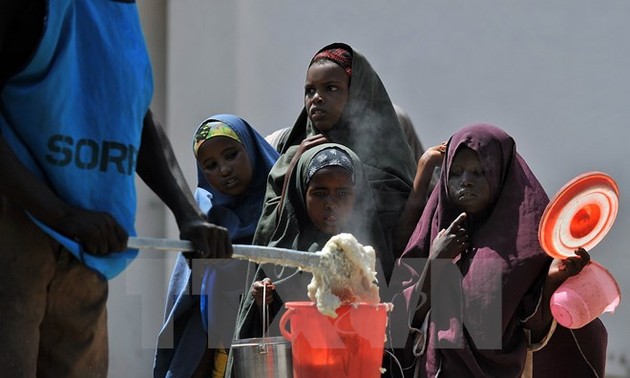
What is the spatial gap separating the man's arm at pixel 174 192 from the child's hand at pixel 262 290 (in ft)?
4.60

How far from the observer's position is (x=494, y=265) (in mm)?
4250

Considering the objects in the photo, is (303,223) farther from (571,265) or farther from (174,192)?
(174,192)

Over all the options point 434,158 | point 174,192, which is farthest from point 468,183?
point 174,192

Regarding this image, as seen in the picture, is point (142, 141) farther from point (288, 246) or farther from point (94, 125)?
point (288, 246)

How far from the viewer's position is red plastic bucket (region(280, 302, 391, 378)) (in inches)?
139

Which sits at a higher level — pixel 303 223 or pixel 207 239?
pixel 207 239

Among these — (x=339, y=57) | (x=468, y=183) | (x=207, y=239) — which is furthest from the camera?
(x=339, y=57)

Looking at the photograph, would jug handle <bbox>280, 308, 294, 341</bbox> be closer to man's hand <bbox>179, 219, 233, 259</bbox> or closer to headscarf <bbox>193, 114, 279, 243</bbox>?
man's hand <bbox>179, 219, 233, 259</bbox>

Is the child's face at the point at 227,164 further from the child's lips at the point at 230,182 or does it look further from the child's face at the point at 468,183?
the child's face at the point at 468,183

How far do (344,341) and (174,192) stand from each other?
32.2 inches

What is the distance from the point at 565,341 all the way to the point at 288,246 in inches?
42.0

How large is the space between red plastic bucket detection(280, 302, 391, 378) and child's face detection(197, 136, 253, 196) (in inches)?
59.2

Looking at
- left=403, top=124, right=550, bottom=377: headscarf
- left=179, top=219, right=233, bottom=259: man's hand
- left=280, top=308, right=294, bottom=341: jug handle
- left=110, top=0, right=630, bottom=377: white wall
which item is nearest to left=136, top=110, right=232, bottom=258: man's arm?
left=179, top=219, right=233, bottom=259: man's hand

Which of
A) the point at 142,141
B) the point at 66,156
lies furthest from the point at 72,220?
the point at 142,141
